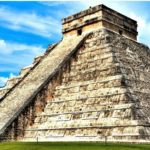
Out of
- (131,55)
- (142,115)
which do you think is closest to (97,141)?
(142,115)

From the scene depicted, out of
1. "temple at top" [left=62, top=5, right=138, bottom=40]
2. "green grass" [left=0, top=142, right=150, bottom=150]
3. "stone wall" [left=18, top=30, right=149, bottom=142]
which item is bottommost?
"green grass" [left=0, top=142, right=150, bottom=150]

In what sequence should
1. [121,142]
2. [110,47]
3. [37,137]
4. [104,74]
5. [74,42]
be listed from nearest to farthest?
[121,142] < [37,137] < [104,74] < [110,47] < [74,42]

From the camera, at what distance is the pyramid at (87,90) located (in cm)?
1844

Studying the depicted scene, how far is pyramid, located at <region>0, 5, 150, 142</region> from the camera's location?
18.4 metres

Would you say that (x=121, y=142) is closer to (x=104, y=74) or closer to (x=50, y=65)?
(x=104, y=74)

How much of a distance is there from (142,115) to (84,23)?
34.6ft

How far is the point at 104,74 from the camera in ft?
69.4

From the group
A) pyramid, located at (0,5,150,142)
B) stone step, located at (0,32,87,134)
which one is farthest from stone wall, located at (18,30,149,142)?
stone step, located at (0,32,87,134)

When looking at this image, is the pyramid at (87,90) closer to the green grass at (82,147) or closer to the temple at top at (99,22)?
the temple at top at (99,22)

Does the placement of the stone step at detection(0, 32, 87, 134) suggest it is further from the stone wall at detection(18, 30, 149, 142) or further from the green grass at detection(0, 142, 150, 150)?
the green grass at detection(0, 142, 150, 150)

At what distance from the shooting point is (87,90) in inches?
823

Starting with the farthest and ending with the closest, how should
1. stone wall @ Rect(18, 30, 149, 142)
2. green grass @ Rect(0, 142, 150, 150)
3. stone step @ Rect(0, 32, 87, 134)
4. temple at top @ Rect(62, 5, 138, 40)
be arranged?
1. temple at top @ Rect(62, 5, 138, 40)
2. stone step @ Rect(0, 32, 87, 134)
3. stone wall @ Rect(18, 30, 149, 142)
4. green grass @ Rect(0, 142, 150, 150)

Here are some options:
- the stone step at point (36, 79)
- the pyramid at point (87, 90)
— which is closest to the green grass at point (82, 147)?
the pyramid at point (87, 90)

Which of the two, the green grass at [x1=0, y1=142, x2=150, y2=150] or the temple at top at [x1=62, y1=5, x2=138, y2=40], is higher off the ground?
the temple at top at [x1=62, y1=5, x2=138, y2=40]
